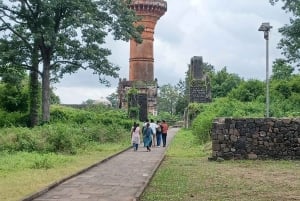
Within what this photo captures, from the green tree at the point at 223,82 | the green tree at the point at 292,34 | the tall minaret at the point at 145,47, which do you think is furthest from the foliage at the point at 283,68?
the tall minaret at the point at 145,47

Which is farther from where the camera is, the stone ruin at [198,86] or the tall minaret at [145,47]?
the tall minaret at [145,47]

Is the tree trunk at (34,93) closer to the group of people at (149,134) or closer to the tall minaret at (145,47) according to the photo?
the group of people at (149,134)

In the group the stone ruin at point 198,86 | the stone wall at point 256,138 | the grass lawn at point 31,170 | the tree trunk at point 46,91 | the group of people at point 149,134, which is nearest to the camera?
the grass lawn at point 31,170

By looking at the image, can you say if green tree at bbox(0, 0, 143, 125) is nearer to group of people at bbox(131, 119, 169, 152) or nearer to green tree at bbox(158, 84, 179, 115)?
group of people at bbox(131, 119, 169, 152)

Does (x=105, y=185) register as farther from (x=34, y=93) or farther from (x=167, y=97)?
(x=167, y=97)

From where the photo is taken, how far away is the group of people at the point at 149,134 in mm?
Result: 21500

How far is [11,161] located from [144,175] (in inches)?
156

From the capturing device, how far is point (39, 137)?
60.2 ft

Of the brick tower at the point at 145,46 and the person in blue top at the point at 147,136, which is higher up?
the brick tower at the point at 145,46

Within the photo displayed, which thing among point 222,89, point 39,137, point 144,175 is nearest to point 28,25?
point 39,137

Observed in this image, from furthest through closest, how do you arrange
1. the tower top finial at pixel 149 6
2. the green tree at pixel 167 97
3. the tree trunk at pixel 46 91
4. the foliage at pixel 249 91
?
the green tree at pixel 167 97
the tower top finial at pixel 149 6
the foliage at pixel 249 91
the tree trunk at pixel 46 91

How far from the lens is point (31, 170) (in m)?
12.8

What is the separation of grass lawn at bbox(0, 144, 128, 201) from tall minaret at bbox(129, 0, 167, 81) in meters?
37.8

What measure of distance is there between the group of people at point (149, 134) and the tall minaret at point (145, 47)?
97.9ft
